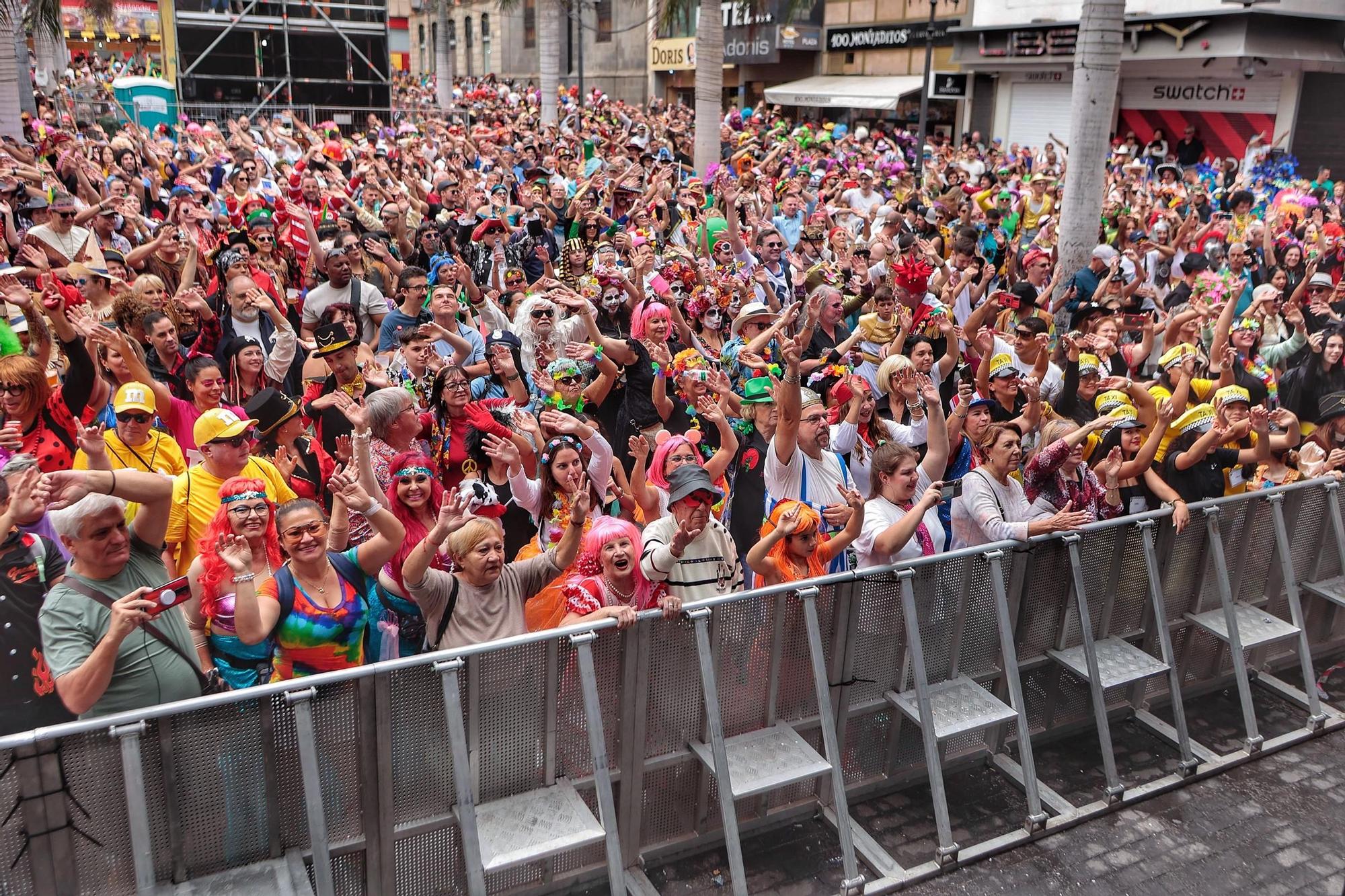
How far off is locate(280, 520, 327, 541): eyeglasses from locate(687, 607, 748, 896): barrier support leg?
1.52m

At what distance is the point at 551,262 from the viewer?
33.2ft

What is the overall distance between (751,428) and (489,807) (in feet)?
9.43

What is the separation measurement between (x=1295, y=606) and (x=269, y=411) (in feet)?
19.3

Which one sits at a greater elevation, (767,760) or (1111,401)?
(1111,401)

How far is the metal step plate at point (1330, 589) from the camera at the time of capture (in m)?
6.35

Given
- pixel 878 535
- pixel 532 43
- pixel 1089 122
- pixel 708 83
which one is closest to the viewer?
pixel 878 535

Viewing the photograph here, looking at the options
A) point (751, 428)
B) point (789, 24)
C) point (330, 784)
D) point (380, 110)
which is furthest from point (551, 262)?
point (789, 24)

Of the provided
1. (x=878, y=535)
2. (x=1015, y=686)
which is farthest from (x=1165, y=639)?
(x=878, y=535)

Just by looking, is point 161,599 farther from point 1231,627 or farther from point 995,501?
point 1231,627

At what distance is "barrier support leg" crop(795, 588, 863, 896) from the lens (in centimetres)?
457

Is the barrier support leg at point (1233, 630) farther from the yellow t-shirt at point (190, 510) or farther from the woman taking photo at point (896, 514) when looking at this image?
the yellow t-shirt at point (190, 510)

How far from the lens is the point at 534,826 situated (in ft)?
13.6

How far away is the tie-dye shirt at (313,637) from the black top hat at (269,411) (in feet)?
5.96

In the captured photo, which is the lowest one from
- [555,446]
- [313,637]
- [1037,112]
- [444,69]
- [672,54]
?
[313,637]
